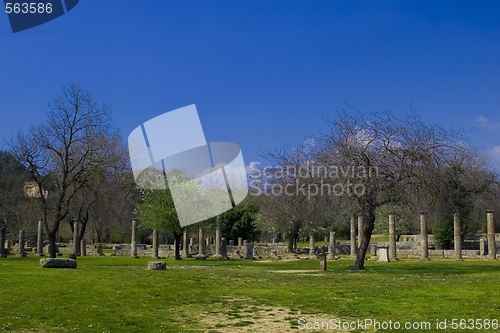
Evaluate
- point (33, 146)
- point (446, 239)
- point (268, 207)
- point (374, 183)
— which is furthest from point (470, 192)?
point (33, 146)

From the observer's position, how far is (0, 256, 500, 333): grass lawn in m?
11.0

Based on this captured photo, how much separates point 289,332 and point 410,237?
197 feet

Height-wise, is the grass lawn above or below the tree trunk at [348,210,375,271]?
below

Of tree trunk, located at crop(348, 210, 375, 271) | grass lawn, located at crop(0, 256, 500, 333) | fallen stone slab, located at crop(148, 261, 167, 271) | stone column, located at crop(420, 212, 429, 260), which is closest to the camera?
grass lawn, located at crop(0, 256, 500, 333)

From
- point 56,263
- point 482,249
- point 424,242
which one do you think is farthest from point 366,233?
point 482,249

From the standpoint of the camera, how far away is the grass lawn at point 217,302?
1097 cm

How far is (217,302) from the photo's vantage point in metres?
14.0

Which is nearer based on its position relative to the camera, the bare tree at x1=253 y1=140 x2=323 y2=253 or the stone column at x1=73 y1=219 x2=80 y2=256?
the bare tree at x1=253 y1=140 x2=323 y2=253

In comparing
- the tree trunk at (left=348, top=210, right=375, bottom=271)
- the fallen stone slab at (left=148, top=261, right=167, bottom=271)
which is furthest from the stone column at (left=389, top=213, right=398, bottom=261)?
the fallen stone slab at (left=148, top=261, right=167, bottom=271)

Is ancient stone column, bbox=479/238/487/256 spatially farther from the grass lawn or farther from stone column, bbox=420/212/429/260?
the grass lawn

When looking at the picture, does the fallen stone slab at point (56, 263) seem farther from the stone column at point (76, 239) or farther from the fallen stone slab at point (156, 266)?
the stone column at point (76, 239)

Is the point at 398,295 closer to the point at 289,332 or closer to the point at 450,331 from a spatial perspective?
the point at 450,331

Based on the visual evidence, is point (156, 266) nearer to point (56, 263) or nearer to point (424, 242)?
point (56, 263)

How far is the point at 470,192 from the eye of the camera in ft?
147
